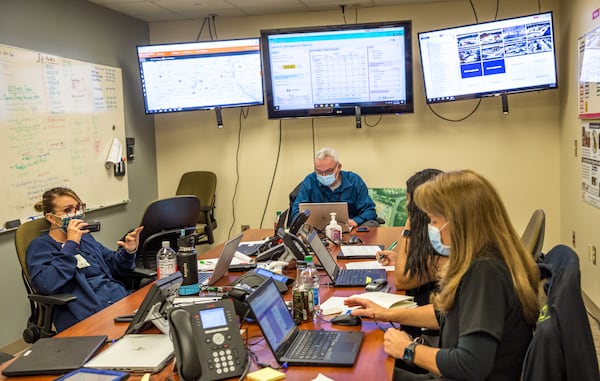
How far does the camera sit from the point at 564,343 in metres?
1.39

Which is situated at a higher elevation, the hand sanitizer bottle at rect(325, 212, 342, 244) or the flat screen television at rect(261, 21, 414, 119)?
the flat screen television at rect(261, 21, 414, 119)

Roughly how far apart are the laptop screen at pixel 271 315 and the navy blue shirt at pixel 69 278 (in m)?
1.26

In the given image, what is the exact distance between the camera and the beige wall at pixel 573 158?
387 cm

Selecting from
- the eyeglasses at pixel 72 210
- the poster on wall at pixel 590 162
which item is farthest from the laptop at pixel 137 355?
the poster on wall at pixel 590 162

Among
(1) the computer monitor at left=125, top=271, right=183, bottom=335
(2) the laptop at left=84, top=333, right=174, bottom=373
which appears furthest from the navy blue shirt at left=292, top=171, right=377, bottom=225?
(2) the laptop at left=84, top=333, right=174, bottom=373

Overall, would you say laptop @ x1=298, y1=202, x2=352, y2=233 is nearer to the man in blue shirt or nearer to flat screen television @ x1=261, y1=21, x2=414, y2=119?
the man in blue shirt

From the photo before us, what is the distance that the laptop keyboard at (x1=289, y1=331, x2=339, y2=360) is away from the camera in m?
1.64

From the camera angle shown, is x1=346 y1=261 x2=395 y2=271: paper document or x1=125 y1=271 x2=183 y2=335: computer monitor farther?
x1=346 y1=261 x2=395 y2=271: paper document

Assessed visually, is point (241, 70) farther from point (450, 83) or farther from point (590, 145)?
point (590, 145)

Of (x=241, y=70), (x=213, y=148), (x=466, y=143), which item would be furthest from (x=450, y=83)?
(x=213, y=148)

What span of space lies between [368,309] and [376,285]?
0.41 m

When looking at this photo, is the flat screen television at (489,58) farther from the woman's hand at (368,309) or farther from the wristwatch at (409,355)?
the wristwatch at (409,355)

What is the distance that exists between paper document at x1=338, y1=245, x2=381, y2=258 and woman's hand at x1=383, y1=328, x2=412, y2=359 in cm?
125

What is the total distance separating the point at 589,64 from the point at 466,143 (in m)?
1.42
